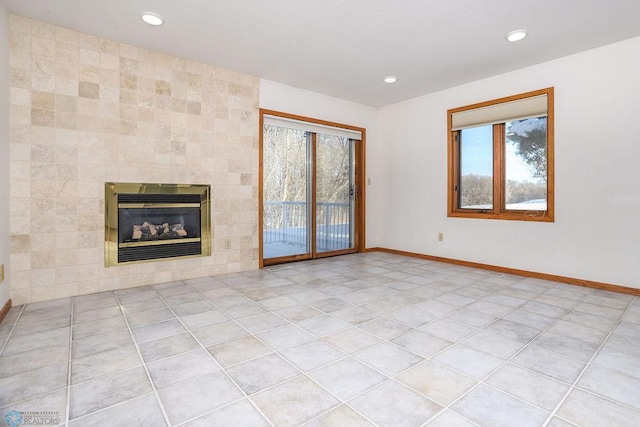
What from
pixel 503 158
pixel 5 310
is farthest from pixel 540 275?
pixel 5 310

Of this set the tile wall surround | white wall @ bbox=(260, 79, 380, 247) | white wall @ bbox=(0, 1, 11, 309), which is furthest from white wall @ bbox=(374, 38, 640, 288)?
white wall @ bbox=(0, 1, 11, 309)

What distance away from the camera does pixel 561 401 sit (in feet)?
4.79

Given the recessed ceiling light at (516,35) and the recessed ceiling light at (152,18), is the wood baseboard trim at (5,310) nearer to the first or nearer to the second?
the recessed ceiling light at (152,18)

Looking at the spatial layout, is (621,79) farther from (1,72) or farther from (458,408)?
(1,72)

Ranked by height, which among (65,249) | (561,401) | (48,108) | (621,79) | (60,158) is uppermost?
(621,79)

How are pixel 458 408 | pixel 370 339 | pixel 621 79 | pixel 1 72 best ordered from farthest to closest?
pixel 621 79
pixel 1 72
pixel 370 339
pixel 458 408

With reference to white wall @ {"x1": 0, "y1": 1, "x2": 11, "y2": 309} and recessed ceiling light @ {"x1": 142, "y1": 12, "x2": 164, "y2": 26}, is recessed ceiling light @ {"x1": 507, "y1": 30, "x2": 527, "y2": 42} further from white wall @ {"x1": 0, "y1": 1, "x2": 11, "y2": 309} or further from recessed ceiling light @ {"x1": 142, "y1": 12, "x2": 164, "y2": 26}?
white wall @ {"x1": 0, "y1": 1, "x2": 11, "y2": 309}

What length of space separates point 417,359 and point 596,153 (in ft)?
10.1

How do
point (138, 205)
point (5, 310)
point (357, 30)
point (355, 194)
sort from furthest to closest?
point (355, 194) < point (138, 205) < point (357, 30) < point (5, 310)

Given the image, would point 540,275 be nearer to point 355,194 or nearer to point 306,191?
point 355,194

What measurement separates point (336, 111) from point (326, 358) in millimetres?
4028

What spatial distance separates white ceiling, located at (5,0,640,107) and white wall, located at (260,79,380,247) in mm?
402

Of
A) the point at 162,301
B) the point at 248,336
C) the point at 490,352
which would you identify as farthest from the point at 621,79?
the point at 162,301

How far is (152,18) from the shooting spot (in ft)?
9.11
